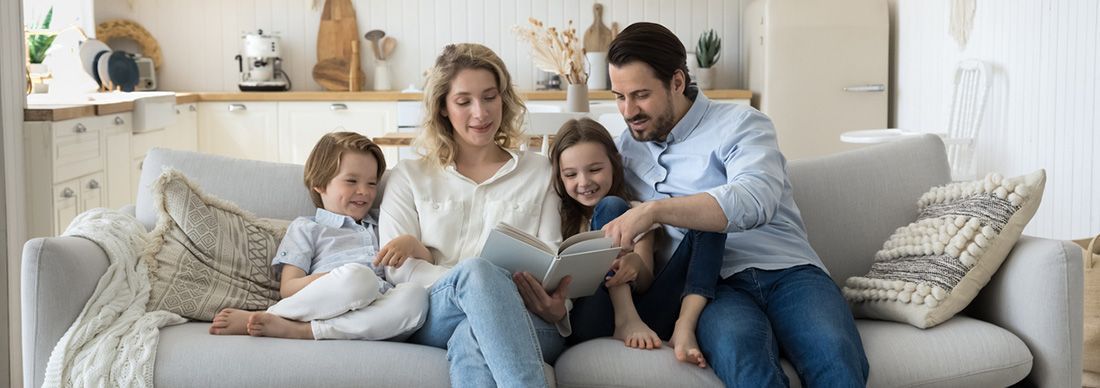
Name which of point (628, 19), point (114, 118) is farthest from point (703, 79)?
point (114, 118)

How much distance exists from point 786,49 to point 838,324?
3751mm

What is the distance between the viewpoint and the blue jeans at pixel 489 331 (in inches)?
84.7

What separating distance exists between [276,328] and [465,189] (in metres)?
0.57

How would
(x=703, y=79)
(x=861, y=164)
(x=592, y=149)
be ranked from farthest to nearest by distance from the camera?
(x=703, y=79) < (x=861, y=164) < (x=592, y=149)

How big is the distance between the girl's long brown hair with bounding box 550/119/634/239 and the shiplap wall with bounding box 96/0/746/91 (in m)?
4.03

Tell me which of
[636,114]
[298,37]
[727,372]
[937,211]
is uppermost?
[298,37]

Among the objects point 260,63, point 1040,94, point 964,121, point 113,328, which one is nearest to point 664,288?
point 113,328

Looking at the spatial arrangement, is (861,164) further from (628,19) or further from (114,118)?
(628,19)

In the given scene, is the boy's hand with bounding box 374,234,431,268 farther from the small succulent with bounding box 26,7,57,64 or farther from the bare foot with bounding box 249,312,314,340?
the small succulent with bounding box 26,7,57,64

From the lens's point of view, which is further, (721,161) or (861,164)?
(861,164)

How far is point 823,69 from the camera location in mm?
5848

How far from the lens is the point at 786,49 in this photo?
5844mm

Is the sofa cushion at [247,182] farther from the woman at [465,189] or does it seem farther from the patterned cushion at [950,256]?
the patterned cushion at [950,256]

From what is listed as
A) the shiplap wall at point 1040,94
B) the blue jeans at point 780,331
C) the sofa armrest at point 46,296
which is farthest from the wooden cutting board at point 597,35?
the sofa armrest at point 46,296
